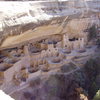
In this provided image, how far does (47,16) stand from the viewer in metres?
8.72

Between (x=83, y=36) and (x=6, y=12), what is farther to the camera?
(x=83, y=36)

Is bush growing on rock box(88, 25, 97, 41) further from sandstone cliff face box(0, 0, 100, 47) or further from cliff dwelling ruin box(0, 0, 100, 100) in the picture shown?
sandstone cliff face box(0, 0, 100, 47)

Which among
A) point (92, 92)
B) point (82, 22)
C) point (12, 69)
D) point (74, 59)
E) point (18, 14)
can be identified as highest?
point (18, 14)

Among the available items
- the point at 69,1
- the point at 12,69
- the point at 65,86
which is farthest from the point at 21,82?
the point at 69,1

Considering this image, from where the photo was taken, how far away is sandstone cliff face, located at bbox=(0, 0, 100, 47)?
7.29 meters

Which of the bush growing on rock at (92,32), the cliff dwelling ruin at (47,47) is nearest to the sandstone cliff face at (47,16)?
the cliff dwelling ruin at (47,47)

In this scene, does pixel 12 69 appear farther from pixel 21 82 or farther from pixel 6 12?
pixel 6 12

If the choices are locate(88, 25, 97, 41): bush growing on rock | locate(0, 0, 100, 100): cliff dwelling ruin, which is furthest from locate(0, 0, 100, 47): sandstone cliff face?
locate(88, 25, 97, 41): bush growing on rock

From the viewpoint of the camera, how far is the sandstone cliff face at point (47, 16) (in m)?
7.29

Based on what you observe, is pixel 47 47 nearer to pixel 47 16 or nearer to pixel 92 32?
pixel 47 16

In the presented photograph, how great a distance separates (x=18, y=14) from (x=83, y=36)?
564cm

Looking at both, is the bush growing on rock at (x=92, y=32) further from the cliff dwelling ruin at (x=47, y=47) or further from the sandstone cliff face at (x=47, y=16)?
the sandstone cliff face at (x=47, y=16)

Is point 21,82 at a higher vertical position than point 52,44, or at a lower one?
lower

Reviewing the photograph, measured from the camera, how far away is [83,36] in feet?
40.0
